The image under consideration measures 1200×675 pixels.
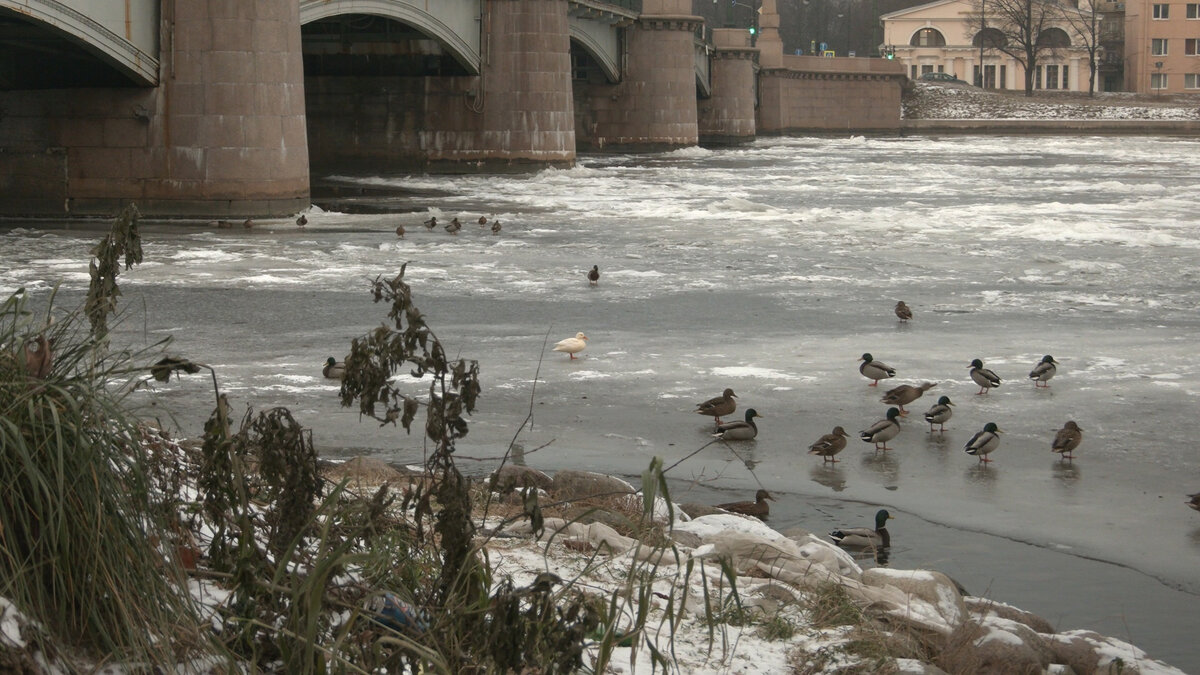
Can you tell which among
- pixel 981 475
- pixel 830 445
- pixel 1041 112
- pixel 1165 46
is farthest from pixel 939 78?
pixel 981 475

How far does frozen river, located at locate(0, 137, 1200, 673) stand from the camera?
26.1 ft

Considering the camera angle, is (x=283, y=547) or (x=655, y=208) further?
(x=655, y=208)

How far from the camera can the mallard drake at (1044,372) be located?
36.7 feet

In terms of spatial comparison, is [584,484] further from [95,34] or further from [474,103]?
[474,103]

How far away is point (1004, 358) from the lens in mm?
12570

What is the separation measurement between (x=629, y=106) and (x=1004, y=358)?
1937 inches

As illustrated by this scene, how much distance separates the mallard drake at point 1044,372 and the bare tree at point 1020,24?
92.5m

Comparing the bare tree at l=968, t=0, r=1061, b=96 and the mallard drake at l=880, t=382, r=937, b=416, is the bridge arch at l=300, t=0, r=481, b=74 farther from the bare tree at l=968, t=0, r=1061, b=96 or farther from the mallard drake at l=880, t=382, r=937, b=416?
the bare tree at l=968, t=0, r=1061, b=96

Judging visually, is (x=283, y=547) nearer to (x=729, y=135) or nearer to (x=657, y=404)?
(x=657, y=404)

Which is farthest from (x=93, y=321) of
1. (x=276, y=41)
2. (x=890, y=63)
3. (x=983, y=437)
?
(x=890, y=63)

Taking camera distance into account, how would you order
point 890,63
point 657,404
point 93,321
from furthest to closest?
point 890,63
point 657,404
point 93,321

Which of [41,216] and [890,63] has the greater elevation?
[890,63]

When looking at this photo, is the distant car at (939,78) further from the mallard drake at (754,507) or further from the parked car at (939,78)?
the mallard drake at (754,507)

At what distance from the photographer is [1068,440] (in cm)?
919
